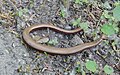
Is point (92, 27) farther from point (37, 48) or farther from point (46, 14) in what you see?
point (37, 48)

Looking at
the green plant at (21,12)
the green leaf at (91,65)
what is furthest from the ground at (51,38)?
the green leaf at (91,65)

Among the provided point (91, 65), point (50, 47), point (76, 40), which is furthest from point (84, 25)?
point (91, 65)

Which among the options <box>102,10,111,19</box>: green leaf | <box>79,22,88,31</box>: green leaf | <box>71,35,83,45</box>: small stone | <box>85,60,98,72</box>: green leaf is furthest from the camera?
<box>102,10,111,19</box>: green leaf

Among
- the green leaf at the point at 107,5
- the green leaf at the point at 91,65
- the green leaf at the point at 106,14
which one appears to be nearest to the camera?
the green leaf at the point at 91,65

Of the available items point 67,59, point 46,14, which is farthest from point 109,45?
point 46,14

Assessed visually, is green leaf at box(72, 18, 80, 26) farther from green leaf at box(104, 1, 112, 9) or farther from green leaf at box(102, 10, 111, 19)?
green leaf at box(104, 1, 112, 9)

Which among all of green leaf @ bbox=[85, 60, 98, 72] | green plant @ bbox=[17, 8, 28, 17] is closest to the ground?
green plant @ bbox=[17, 8, 28, 17]

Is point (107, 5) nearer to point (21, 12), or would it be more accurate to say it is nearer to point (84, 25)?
point (84, 25)

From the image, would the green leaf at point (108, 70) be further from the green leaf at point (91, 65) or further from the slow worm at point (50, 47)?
the slow worm at point (50, 47)
